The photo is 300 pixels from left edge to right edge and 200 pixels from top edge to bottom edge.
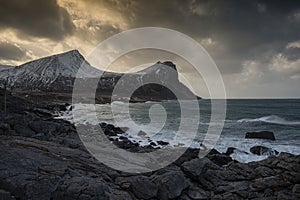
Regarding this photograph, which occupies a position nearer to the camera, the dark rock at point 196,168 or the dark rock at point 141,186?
the dark rock at point 141,186

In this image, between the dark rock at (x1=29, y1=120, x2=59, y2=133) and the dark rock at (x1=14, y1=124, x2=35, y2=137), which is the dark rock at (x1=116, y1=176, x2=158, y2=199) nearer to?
the dark rock at (x1=14, y1=124, x2=35, y2=137)

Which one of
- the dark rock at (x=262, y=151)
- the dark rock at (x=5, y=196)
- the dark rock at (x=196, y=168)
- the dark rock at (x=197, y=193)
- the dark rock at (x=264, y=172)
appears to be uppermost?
the dark rock at (x=5, y=196)

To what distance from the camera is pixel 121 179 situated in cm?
1177

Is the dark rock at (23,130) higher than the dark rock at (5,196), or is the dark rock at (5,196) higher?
the dark rock at (23,130)

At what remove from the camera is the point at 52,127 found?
2572 cm

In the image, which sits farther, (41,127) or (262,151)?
(262,151)

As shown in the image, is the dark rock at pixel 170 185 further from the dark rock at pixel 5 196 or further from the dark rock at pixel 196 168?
the dark rock at pixel 5 196

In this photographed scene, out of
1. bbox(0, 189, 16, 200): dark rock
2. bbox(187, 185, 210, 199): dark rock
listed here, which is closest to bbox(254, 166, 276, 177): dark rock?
bbox(187, 185, 210, 199): dark rock

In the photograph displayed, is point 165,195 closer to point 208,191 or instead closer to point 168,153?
point 208,191

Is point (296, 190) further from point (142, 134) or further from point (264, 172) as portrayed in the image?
point (142, 134)

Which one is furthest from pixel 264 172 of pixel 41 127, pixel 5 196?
pixel 41 127

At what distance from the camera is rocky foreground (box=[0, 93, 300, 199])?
894 centimetres

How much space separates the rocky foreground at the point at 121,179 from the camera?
29.3 feet

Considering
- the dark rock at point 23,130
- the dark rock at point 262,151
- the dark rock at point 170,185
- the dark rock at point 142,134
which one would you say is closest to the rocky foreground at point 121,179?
the dark rock at point 170,185
